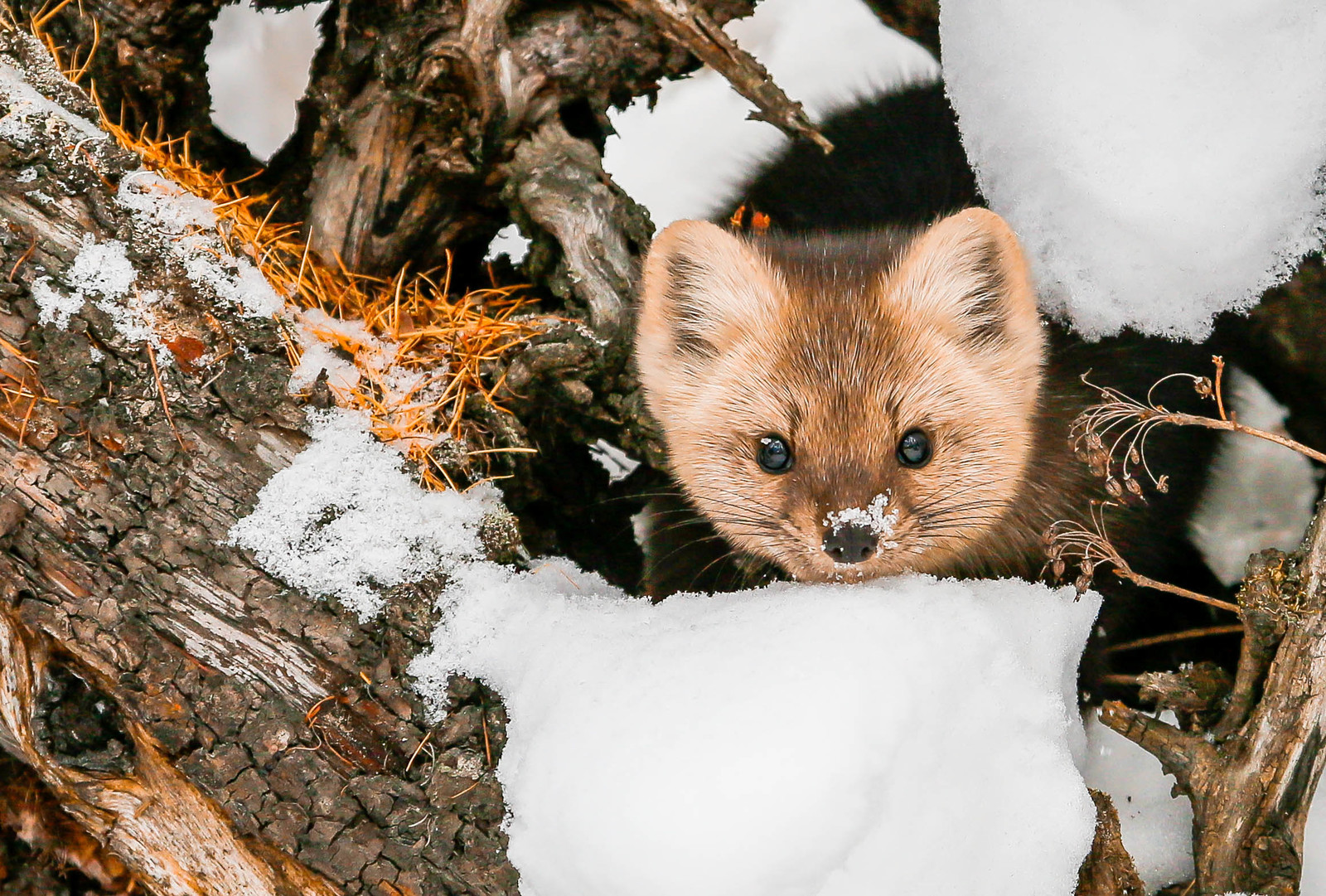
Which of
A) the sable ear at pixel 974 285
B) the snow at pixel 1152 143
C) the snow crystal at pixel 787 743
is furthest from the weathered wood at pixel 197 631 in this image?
the snow at pixel 1152 143

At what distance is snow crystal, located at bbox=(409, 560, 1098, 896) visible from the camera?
1.84m

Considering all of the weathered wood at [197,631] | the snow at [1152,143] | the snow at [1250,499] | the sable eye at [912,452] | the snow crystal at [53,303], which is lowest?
the weathered wood at [197,631]

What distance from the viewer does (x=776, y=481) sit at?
2451mm

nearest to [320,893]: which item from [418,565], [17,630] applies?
[418,565]

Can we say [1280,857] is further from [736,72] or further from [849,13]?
[849,13]

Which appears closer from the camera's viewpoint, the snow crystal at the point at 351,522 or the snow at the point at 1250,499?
the snow crystal at the point at 351,522

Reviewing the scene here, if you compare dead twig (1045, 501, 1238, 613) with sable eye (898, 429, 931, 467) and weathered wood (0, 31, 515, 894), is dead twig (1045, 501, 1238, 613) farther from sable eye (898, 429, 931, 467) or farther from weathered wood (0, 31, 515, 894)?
weathered wood (0, 31, 515, 894)

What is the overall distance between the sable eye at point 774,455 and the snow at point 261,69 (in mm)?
1852

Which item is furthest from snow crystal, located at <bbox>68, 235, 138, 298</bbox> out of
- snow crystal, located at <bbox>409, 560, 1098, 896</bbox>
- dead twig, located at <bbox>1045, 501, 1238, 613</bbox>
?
dead twig, located at <bbox>1045, 501, 1238, 613</bbox>

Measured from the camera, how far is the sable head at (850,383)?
2.39 m

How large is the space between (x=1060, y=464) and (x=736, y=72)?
A: 1.29 m

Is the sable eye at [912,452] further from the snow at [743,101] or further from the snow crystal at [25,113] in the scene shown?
the snow crystal at [25,113]

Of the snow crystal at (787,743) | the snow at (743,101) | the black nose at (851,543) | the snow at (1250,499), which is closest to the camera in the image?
the snow crystal at (787,743)

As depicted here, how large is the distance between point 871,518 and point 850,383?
0.36m
